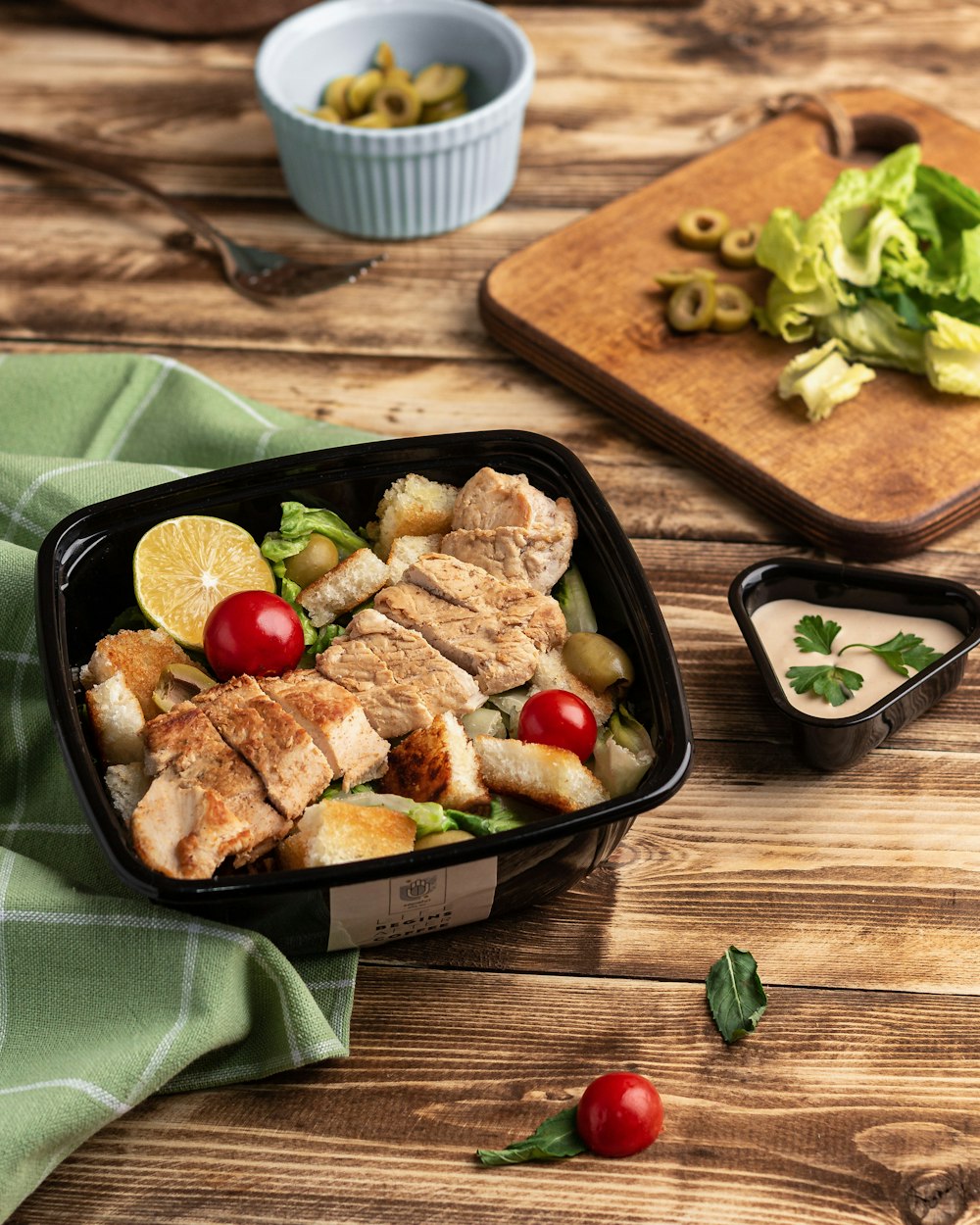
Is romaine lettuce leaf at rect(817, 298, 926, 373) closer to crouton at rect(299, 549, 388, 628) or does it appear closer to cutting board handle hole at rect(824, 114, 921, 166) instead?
cutting board handle hole at rect(824, 114, 921, 166)

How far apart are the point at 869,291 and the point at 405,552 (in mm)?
1560

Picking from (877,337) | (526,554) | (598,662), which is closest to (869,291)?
(877,337)

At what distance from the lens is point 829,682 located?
7.89 feet

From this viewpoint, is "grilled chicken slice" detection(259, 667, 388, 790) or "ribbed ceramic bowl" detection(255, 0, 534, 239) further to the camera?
"ribbed ceramic bowl" detection(255, 0, 534, 239)

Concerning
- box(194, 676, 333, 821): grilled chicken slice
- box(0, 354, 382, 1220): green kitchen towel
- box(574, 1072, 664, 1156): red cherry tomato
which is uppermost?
box(194, 676, 333, 821): grilled chicken slice

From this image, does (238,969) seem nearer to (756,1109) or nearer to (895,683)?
(756,1109)

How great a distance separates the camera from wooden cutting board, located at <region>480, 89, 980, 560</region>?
114 inches

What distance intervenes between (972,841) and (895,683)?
0.31m

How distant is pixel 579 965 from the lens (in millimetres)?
2160

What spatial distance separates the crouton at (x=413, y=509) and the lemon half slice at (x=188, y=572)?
250 mm

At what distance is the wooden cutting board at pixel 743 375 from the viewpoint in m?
2.91

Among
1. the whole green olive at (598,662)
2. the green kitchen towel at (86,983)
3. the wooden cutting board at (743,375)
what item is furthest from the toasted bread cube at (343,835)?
the wooden cutting board at (743,375)

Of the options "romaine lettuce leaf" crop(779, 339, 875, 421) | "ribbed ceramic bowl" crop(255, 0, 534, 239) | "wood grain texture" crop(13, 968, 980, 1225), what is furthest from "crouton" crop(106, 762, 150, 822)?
"ribbed ceramic bowl" crop(255, 0, 534, 239)

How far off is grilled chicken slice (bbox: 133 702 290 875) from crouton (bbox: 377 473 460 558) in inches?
21.7
